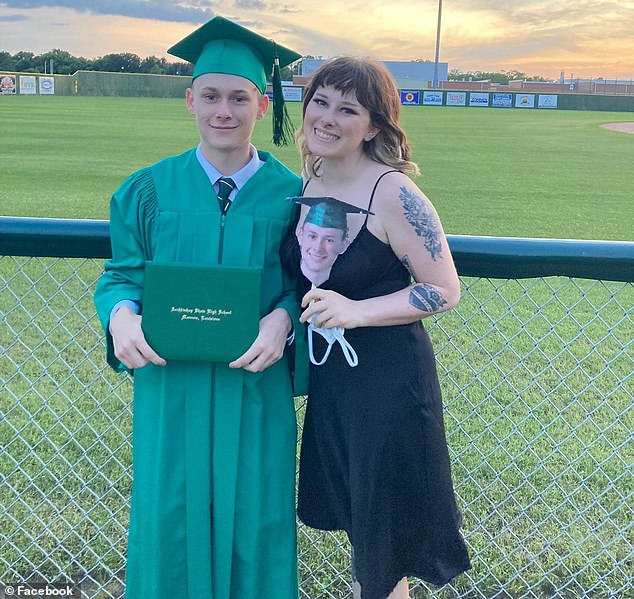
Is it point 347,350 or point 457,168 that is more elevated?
point 347,350

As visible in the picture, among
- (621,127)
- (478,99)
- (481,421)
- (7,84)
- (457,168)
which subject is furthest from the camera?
(478,99)

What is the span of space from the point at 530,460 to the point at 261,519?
2009 mm

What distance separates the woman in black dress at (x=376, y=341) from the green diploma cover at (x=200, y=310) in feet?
0.48

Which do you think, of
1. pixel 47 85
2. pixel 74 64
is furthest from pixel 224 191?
pixel 74 64

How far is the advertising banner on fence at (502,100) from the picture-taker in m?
49.0

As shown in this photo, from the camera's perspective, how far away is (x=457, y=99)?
48312 millimetres

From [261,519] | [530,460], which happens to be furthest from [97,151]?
[261,519]

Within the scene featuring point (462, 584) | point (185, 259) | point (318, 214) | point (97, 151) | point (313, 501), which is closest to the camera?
point (318, 214)

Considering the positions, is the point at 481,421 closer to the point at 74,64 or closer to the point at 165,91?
the point at 165,91

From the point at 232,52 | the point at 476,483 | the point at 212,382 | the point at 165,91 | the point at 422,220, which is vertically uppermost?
the point at 232,52

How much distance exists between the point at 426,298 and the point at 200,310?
0.54 meters

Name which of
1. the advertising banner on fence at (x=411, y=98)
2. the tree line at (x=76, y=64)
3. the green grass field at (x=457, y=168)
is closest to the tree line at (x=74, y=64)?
the tree line at (x=76, y=64)

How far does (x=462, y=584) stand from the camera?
2686 millimetres

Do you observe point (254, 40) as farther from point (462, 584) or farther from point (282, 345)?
point (462, 584)
